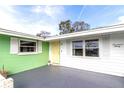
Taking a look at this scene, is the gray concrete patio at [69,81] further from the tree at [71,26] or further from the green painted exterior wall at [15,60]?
the tree at [71,26]

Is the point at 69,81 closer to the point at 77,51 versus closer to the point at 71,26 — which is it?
the point at 77,51

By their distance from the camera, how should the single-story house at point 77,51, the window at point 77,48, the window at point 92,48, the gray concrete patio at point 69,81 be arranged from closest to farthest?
the gray concrete patio at point 69,81 < the single-story house at point 77,51 < the window at point 92,48 < the window at point 77,48

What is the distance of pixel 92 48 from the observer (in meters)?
6.22

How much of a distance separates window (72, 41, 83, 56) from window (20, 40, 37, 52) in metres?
3.19

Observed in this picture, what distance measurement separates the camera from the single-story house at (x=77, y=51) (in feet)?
16.8

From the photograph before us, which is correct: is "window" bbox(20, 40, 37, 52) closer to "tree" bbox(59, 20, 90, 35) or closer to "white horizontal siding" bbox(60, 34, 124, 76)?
"white horizontal siding" bbox(60, 34, 124, 76)

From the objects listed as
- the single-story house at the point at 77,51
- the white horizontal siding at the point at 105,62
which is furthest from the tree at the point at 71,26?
the white horizontal siding at the point at 105,62

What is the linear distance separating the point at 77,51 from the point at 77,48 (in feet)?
0.78

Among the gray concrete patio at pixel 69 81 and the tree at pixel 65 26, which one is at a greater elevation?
the tree at pixel 65 26

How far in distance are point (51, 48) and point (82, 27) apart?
48.8 ft

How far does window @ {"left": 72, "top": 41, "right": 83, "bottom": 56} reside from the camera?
6.84 meters

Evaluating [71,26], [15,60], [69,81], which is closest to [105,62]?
[69,81]

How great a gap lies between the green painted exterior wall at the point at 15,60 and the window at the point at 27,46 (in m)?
0.45
